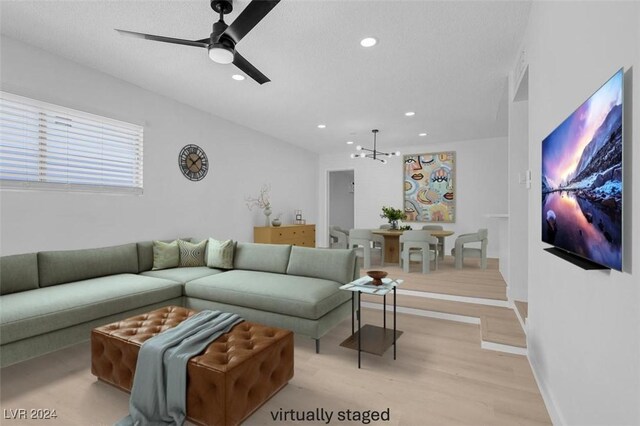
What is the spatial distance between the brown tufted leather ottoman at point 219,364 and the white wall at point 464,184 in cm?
618

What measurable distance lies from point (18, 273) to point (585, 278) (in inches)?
161

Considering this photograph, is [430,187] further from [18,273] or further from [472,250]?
[18,273]

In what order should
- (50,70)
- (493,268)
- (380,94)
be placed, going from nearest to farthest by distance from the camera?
(50,70) < (380,94) < (493,268)

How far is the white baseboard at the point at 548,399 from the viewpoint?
5.71ft

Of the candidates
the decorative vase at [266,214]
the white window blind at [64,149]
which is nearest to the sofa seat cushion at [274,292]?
the white window blind at [64,149]

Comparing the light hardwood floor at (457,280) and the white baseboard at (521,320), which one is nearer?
the white baseboard at (521,320)

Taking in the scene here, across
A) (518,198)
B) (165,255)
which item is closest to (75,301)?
(165,255)

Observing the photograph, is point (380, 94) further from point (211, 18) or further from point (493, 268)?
point (493, 268)

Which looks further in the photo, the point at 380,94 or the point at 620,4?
the point at 380,94

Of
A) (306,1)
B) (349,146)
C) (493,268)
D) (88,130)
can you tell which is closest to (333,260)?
(306,1)

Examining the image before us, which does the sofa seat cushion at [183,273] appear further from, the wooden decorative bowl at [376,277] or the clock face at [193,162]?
the wooden decorative bowl at [376,277]

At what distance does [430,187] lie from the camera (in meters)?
7.54

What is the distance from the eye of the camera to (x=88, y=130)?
368 cm

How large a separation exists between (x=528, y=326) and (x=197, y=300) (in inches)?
123
